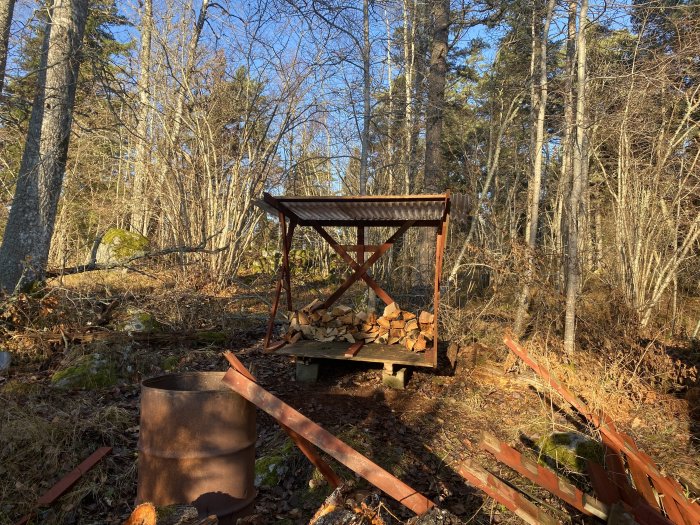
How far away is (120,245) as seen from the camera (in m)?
13.2

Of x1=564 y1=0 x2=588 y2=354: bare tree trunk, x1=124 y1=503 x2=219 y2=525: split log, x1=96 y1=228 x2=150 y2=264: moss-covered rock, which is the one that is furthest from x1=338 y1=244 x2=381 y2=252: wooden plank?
x1=96 y1=228 x2=150 y2=264: moss-covered rock

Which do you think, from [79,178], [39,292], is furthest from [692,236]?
[79,178]

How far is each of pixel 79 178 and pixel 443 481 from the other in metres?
13.3

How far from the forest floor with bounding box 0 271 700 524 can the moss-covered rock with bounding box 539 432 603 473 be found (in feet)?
0.40

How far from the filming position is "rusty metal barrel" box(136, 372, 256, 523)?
272 centimetres

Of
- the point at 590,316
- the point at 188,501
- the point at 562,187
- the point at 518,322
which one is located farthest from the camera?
the point at 562,187

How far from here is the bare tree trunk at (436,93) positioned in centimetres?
1130

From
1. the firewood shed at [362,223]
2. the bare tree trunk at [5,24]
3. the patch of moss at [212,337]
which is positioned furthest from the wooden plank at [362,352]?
the bare tree trunk at [5,24]

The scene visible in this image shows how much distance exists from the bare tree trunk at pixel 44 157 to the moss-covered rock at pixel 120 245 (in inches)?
237

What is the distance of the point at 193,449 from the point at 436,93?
35.2 ft

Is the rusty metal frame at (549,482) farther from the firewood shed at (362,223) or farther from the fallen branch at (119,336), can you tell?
the fallen branch at (119,336)

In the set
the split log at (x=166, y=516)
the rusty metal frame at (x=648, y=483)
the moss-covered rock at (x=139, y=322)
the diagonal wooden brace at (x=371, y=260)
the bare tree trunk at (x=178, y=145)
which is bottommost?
the rusty metal frame at (x=648, y=483)

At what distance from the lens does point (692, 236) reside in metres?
7.14

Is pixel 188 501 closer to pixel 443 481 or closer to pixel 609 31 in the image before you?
pixel 443 481
